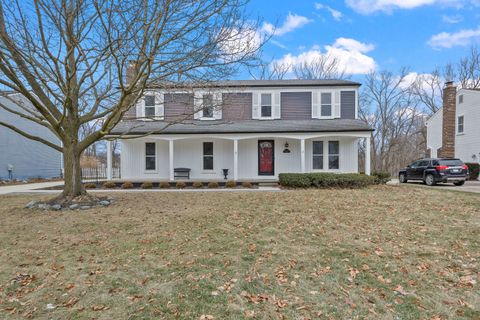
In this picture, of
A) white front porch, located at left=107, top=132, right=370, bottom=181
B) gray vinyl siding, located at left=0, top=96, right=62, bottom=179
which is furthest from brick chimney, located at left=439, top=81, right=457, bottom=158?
gray vinyl siding, located at left=0, top=96, right=62, bottom=179

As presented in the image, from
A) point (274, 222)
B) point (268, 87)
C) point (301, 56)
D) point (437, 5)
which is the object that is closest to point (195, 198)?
point (274, 222)

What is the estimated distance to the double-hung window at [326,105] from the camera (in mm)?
15516

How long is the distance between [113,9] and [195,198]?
6.14 meters

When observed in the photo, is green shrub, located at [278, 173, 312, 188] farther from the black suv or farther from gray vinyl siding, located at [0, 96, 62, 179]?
gray vinyl siding, located at [0, 96, 62, 179]

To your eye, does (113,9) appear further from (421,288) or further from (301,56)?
(301,56)

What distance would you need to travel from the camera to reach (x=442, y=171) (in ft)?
44.7

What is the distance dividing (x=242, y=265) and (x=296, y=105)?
13.0 meters

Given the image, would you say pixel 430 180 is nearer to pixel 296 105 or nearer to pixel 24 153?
pixel 296 105

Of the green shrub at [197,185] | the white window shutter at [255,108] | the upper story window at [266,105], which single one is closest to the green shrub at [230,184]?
the green shrub at [197,185]

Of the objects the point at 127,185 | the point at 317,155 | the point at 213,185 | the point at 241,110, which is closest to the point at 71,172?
the point at 127,185

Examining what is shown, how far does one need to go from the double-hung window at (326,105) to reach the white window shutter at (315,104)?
0.81 feet

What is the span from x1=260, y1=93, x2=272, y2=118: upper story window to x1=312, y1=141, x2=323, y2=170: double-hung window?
319 cm

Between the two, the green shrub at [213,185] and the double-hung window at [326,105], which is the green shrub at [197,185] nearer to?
the green shrub at [213,185]

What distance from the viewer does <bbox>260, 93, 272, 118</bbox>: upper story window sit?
15586 mm
